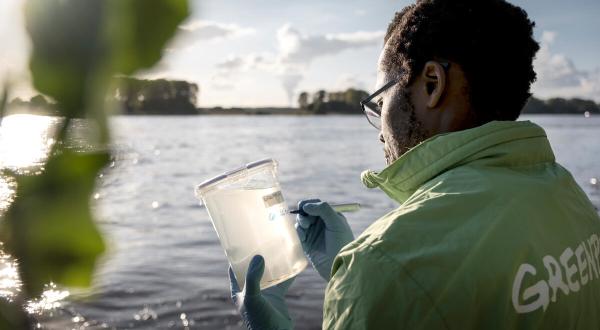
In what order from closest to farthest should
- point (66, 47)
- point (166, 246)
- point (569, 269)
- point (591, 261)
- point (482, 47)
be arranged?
point (66, 47), point (569, 269), point (591, 261), point (482, 47), point (166, 246)

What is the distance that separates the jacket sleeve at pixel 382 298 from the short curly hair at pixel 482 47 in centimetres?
74

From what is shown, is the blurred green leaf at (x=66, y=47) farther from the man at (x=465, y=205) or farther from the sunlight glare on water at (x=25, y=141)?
the man at (x=465, y=205)

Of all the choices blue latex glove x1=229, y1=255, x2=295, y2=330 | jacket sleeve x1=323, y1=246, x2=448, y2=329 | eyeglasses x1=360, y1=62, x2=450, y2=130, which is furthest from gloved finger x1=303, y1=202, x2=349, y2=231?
jacket sleeve x1=323, y1=246, x2=448, y2=329

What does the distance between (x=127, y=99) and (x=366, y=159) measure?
22.2m

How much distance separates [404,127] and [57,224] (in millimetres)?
1760

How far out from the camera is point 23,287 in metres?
0.42

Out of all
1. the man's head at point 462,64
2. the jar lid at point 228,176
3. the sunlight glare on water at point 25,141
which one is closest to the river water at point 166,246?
the sunlight glare on water at point 25,141

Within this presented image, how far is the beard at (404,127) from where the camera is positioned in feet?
6.70

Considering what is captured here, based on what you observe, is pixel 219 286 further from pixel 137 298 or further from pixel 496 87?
pixel 496 87

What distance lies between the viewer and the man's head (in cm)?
193

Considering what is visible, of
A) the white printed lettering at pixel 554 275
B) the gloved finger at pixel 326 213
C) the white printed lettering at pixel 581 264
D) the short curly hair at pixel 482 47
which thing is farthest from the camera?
the gloved finger at pixel 326 213

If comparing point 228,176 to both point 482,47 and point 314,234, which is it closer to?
point 314,234

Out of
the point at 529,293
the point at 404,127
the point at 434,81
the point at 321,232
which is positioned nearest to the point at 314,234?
the point at 321,232

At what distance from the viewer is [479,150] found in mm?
1717
